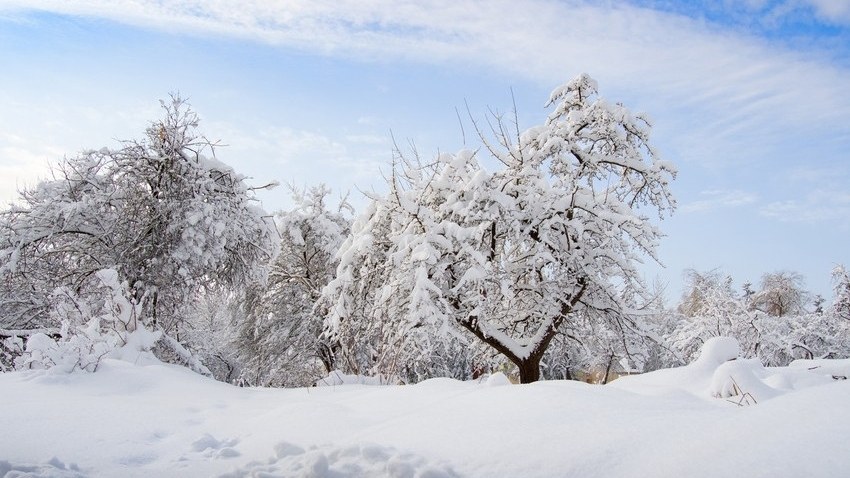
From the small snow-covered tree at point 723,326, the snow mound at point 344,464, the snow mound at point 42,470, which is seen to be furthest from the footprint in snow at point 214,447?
the small snow-covered tree at point 723,326

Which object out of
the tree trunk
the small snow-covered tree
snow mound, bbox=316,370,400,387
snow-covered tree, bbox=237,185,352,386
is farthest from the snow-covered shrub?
the small snow-covered tree

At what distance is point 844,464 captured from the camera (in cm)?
203

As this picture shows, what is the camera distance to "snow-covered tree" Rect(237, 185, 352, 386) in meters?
19.4

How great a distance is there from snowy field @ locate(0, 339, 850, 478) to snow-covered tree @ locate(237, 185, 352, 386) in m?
14.1

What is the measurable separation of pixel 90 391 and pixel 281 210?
624 inches

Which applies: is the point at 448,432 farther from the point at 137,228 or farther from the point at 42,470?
the point at 137,228

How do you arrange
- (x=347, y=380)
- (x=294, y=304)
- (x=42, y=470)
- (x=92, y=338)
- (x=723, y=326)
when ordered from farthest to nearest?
(x=723, y=326) < (x=294, y=304) < (x=347, y=380) < (x=92, y=338) < (x=42, y=470)

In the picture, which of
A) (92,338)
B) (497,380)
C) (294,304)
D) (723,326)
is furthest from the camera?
(723,326)

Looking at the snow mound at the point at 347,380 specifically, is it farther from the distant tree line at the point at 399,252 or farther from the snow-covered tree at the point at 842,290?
the snow-covered tree at the point at 842,290

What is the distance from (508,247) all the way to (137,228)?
29.4 ft

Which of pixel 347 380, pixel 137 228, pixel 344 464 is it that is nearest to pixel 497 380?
pixel 344 464

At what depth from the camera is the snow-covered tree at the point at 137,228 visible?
476 inches

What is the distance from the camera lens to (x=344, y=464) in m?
2.97

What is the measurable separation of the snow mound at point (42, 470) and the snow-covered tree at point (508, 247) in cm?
566
